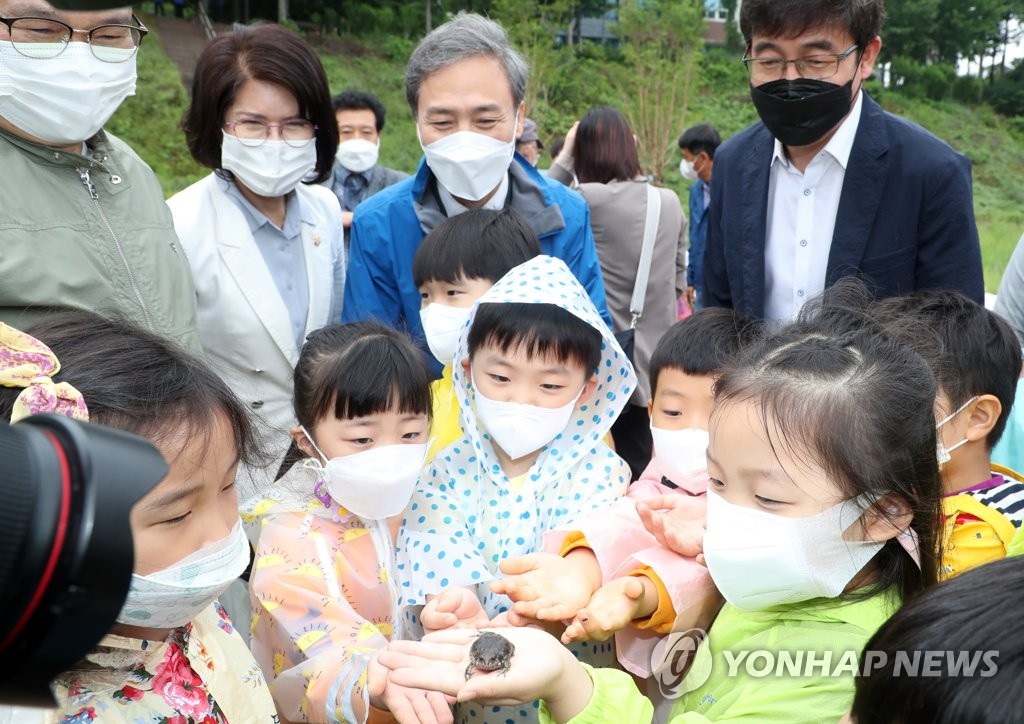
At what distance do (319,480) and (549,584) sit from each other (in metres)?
0.77

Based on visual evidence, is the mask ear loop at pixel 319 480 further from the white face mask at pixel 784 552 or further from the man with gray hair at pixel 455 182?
the white face mask at pixel 784 552

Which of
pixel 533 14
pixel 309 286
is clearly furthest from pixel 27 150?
pixel 533 14

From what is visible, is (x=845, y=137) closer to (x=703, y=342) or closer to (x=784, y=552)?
(x=703, y=342)

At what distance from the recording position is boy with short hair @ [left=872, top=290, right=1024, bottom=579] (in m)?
2.05

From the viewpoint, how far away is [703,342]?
2674mm

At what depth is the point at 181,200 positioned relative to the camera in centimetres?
305

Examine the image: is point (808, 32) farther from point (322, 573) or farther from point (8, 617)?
point (8, 617)

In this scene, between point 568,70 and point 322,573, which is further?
point 568,70

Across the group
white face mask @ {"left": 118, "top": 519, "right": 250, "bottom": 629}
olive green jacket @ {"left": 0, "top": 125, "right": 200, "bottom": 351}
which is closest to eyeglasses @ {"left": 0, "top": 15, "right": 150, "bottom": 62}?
olive green jacket @ {"left": 0, "top": 125, "right": 200, "bottom": 351}

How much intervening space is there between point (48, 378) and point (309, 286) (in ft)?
6.17

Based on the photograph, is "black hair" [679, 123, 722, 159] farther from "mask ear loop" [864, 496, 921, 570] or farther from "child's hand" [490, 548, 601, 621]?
"mask ear loop" [864, 496, 921, 570]

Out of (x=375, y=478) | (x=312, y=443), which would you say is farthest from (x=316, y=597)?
(x=312, y=443)

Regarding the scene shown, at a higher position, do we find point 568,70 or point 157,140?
point 568,70

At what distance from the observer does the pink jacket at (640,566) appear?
1.93 meters
